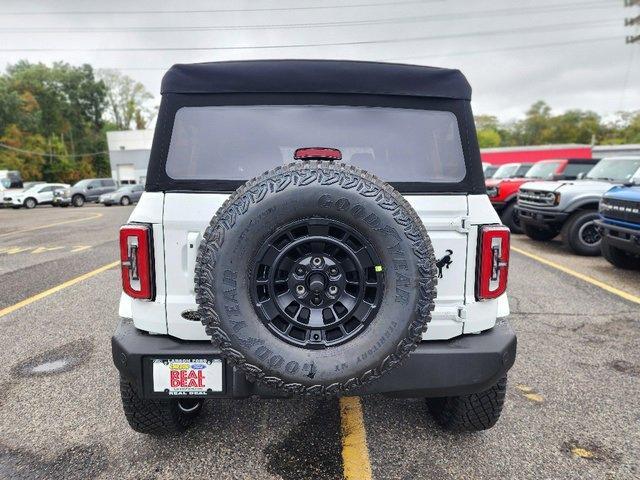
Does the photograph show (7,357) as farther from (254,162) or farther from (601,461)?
(601,461)

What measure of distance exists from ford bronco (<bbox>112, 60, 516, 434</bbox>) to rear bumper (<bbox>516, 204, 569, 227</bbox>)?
267 inches

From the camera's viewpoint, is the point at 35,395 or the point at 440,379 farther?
the point at 35,395

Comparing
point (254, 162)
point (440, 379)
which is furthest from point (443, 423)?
point (254, 162)

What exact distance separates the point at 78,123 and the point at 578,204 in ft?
238

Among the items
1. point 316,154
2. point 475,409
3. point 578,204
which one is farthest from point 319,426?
point 578,204

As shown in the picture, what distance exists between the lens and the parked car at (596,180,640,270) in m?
6.02

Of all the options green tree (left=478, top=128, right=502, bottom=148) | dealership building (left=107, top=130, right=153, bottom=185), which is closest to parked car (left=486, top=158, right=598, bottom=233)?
dealership building (left=107, top=130, right=153, bottom=185)

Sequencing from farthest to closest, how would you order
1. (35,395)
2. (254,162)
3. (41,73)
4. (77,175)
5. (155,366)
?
(41,73) < (77,175) < (35,395) < (254,162) < (155,366)

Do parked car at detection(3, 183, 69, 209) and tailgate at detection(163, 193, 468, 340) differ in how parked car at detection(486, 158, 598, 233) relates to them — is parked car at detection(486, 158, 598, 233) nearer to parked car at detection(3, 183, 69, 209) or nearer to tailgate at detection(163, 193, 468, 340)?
tailgate at detection(163, 193, 468, 340)

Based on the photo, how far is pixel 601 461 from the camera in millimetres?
2447

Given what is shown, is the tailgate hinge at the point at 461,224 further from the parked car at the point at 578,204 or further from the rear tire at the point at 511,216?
the rear tire at the point at 511,216

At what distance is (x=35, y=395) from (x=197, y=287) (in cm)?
214

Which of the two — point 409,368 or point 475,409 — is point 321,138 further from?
point 475,409

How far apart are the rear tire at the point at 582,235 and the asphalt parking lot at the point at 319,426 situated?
13.3ft
